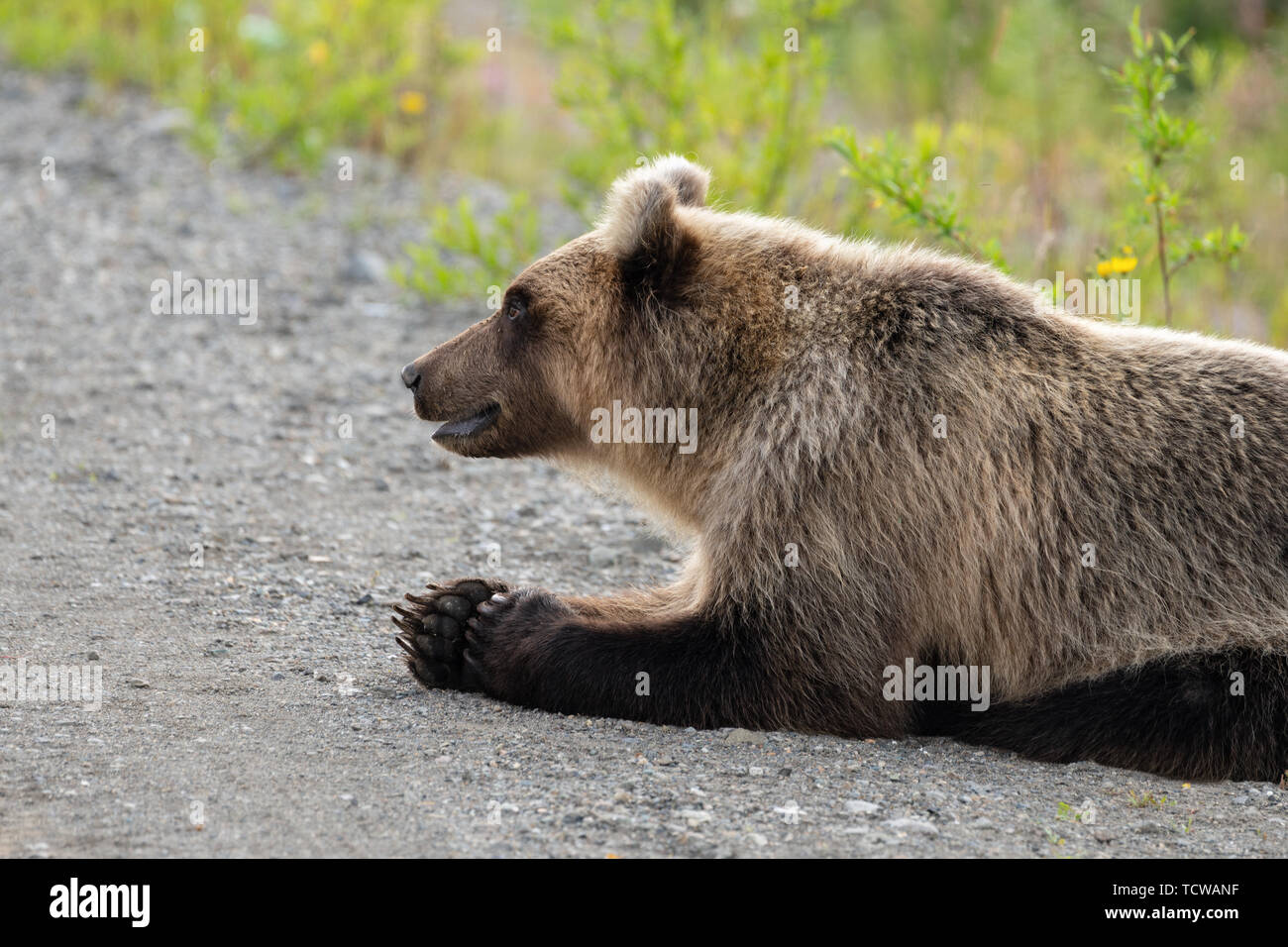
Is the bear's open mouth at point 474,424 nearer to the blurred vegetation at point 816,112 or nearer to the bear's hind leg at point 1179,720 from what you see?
the bear's hind leg at point 1179,720

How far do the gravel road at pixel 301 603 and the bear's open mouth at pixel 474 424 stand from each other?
2.58 feet

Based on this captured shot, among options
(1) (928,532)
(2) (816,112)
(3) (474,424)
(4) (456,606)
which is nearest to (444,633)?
(4) (456,606)

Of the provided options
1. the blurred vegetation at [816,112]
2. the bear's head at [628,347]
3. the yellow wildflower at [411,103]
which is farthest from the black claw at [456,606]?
the yellow wildflower at [411,103]

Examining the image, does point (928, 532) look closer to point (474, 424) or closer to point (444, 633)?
point (444, 633)

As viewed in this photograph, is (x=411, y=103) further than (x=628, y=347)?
Yes

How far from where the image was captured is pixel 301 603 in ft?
18.4

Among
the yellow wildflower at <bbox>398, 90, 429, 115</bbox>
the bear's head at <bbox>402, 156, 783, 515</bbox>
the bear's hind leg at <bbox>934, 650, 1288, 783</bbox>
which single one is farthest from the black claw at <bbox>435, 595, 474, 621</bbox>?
the yellow wildflower at <bbox>398, 90, 429, 115</bbox>

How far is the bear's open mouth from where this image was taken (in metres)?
5.31

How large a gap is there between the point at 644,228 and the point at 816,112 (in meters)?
4.81

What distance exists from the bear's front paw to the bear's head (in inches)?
29.2

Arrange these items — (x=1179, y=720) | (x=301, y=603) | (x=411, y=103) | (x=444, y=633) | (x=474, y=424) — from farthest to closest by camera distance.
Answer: (x=411, y=103) < (x=301, y=603) < (x=474, y=424) < (x=444, y=633) < (x=1179, y=720)

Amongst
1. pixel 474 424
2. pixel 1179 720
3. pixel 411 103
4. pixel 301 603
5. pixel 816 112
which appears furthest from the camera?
pixel 411 103
